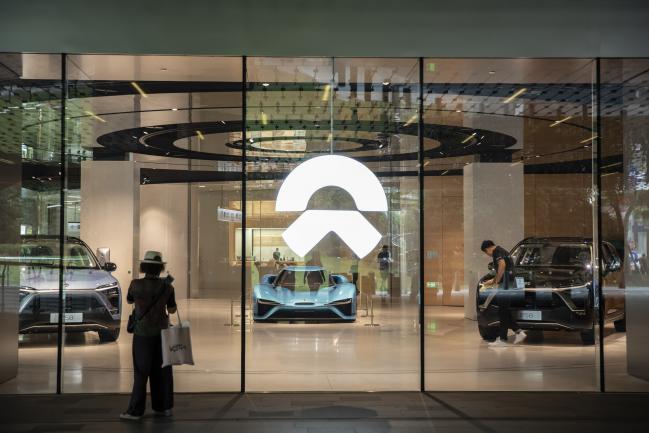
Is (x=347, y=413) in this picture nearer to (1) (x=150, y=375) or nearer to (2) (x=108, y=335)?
(1) (x=150, y=375)

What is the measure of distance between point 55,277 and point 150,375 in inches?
90.1

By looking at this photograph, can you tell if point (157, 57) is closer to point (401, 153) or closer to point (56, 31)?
point (56, 31)

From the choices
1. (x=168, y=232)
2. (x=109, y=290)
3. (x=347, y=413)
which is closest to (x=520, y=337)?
(x=347, y=413)

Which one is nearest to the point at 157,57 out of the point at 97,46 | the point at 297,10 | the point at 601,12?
the point at 97,46

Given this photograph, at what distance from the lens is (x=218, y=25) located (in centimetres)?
820

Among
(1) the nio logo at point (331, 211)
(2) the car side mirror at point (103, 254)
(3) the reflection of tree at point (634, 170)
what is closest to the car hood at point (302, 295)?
(1) the nio logo at point (331, 211)

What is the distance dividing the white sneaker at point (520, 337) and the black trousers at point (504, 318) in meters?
0.09

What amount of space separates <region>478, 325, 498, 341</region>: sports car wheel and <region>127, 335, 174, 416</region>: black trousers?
3.73m

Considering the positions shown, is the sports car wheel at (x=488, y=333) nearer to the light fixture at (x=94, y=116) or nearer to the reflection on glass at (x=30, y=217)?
the reflection on glass at (x=30, y=217)

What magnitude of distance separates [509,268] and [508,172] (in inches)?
45.0

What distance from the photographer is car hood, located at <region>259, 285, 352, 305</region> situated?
8477 mm

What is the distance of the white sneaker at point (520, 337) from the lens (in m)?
9.06

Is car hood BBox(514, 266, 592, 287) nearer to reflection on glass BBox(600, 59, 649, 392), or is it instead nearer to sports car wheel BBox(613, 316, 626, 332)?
reflection on glass BBox(600, 59, 649, 392)

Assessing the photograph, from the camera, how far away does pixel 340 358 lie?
8586mm
